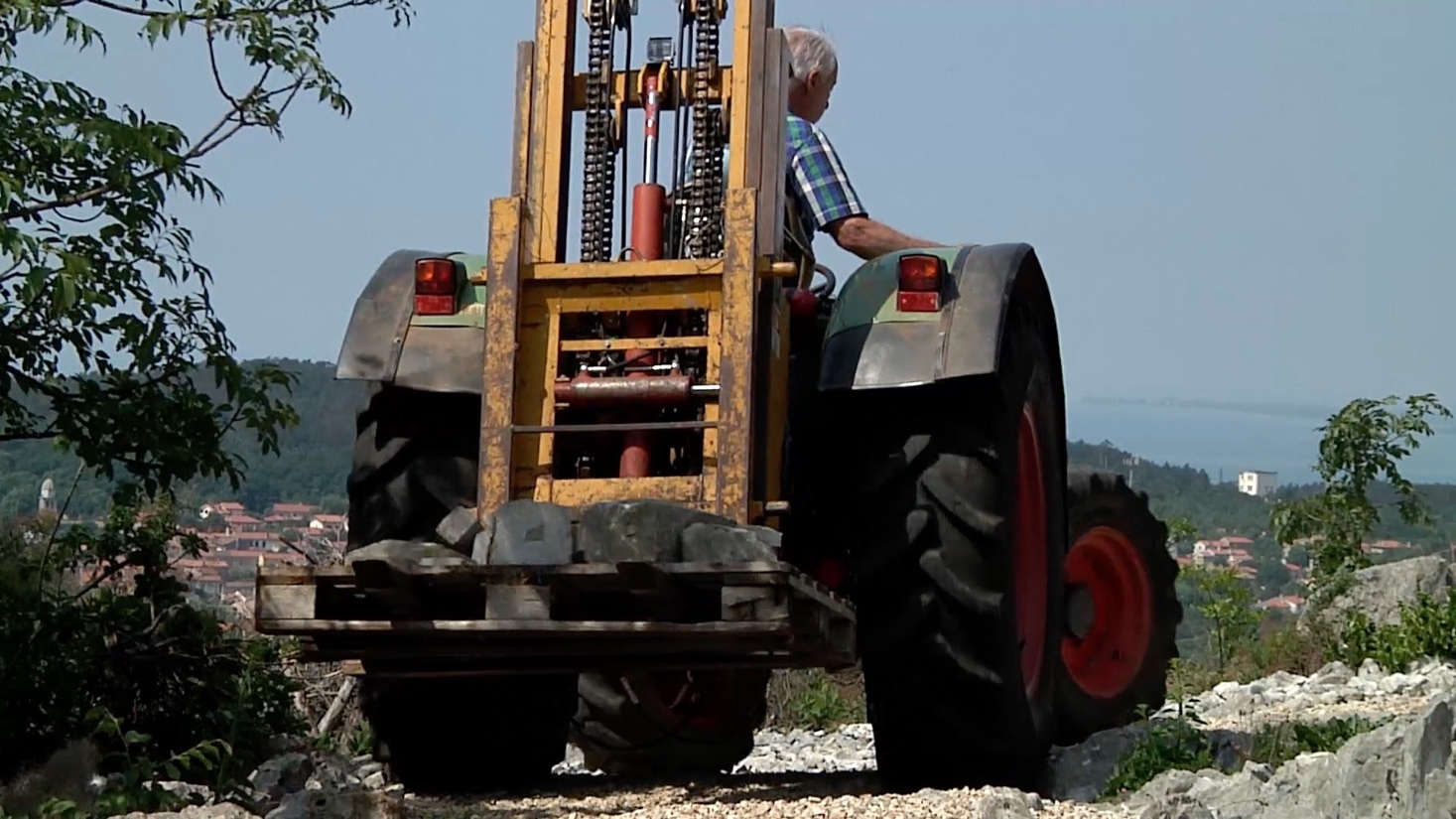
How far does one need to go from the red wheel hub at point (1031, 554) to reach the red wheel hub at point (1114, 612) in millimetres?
1363

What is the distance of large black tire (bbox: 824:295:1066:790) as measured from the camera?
6309 mm

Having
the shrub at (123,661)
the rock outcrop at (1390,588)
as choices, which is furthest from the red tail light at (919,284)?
the rock outcrop at (1390,588)

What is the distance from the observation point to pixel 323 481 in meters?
36.6

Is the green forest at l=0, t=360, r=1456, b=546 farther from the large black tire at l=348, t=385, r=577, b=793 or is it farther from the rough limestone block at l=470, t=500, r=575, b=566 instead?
the rough limestone block at l=470, t=500, r=575, b=566

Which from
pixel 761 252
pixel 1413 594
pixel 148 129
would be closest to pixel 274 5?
→ pixel 148 129

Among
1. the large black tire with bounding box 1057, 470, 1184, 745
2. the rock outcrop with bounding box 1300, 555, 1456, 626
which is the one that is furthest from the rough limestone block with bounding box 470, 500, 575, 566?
the rock outcrop with bounding box 1300, 555, 1456, 626

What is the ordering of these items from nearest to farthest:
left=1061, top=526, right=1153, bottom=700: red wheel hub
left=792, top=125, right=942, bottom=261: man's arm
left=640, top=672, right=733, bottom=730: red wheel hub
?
left=792, top=125, right=942, bottom=261: man's arm → left=640, top=672, right=733, bottom=730: red wheel hub → left=1061, top=526, right=1153, bottom=700: red wheel hub

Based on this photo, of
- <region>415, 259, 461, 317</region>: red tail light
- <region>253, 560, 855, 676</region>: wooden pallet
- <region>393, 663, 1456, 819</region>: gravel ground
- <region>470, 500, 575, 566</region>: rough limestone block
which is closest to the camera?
<region>253, 560, 855, 676</region>: wooden pallet

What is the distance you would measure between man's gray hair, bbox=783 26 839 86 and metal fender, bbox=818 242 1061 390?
1101mm

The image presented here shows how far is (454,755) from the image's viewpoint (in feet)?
24.0

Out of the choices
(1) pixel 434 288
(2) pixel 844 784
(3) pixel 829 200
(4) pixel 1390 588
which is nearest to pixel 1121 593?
(2) pixel 844 784

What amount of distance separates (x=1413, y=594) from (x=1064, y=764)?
5.28m

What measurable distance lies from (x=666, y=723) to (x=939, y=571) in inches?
93.5

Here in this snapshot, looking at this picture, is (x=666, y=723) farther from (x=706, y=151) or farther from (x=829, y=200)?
(x=706, y=151)
